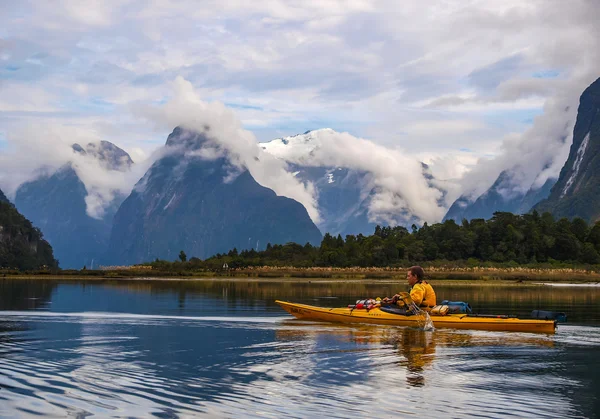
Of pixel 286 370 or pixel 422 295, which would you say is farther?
pixel 422 295

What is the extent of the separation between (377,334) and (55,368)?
13186 millimetres

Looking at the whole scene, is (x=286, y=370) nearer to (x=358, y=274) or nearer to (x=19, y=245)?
(x=358, y=274)

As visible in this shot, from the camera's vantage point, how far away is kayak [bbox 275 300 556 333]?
29266mm

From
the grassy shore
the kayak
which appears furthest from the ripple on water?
the grassy shore

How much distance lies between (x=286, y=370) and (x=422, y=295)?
1187 centimetres

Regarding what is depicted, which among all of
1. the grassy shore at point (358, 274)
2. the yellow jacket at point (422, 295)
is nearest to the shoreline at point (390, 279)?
the grassy shore at point (358, 274)

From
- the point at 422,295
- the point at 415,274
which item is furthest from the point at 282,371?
the point at 422,295

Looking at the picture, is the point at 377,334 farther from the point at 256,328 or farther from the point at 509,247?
the point at 509,247

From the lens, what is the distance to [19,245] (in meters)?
156

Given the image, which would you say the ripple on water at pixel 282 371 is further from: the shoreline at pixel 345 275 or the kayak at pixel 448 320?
the shoreline at pixel 345 275

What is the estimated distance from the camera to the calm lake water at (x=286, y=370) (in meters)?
15.2

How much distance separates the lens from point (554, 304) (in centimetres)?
4675

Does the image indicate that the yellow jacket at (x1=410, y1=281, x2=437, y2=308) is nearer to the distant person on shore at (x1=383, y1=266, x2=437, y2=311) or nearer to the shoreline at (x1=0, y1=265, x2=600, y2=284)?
the distant person on shore at (x1=383, y1=266, x2=437, y2=311)

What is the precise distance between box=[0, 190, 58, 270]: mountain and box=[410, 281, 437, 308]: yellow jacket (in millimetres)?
129023
